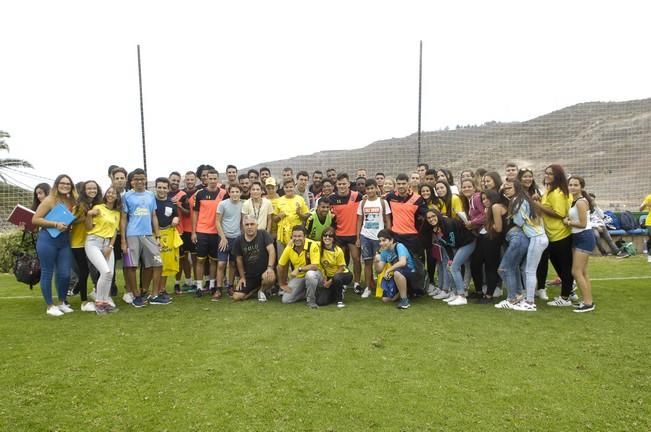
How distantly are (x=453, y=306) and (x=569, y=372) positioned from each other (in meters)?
2.23

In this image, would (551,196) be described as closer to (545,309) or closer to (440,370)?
(545,309)

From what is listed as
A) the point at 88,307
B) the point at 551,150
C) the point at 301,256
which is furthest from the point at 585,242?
the point at 551,150

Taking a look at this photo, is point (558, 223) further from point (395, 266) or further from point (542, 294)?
point (395, 266)

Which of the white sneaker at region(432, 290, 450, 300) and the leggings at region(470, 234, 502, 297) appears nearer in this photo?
the leggings at region(470, 234, 502, 297)

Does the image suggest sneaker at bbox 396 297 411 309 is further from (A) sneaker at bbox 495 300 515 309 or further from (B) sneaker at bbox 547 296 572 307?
(B) sneaker at bbox 547 296 572 307

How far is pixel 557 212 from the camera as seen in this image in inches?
217

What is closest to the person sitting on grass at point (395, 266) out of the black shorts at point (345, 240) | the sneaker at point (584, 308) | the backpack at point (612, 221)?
the black shorts at point (345, 240)

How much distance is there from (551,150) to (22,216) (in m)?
15.8

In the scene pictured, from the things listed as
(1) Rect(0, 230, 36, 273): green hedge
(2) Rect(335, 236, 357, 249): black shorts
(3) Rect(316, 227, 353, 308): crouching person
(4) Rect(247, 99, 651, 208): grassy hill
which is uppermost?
(4) Rect(247, 99, 651, 208): grassy hill

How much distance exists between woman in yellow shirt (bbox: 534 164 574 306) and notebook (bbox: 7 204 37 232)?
19.7ft

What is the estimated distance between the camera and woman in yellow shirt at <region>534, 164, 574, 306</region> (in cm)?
547

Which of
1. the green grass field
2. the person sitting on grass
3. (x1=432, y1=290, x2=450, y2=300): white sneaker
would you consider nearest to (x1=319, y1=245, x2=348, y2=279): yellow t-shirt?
the person sitting on grass

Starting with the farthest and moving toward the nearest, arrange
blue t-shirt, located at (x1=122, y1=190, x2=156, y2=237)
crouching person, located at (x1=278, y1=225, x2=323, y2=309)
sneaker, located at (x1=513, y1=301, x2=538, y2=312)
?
crouching person, located at (x1=278, y1=225, x2=323, y2=309), blue t-shirt, located at (x1=122, y1=190, x2=156, y2=237), sneaker, located at (x1=513, y1=301, x2=538, y2=312)

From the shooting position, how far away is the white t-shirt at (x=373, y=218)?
6.43m
